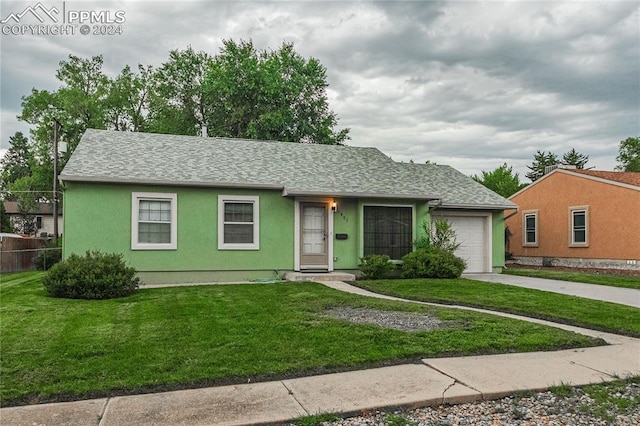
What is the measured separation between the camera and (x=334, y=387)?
401 centimetres

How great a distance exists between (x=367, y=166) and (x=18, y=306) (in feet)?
34.6

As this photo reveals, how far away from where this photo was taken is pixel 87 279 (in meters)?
8.78

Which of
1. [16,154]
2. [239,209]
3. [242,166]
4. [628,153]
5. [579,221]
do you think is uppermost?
[16,154]

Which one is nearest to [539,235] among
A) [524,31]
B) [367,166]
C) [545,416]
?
[367,166]

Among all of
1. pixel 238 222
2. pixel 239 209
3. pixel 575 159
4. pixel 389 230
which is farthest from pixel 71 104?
pixel 575 159

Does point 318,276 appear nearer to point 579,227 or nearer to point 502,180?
point 579,227

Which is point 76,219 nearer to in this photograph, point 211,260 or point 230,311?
point 211,260

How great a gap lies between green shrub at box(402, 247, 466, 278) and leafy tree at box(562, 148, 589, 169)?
37.0 meters

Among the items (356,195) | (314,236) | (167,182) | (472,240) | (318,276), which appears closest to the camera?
(167,182)

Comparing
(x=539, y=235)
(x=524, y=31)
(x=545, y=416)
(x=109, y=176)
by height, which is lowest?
(x=545, y=416)

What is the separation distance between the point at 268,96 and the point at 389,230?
15.3 metres

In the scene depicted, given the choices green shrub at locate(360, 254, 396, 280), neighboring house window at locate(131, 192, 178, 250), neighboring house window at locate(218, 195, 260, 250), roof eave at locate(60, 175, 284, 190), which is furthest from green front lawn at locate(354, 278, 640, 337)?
neighboring house window at locate(131, 192, 178, 250)

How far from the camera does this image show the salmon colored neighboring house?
16.4m

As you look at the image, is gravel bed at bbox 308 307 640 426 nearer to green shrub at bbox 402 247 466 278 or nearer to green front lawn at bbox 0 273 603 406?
green front lawn at bbox 0 273 603 406
